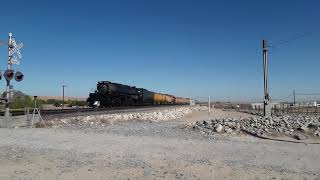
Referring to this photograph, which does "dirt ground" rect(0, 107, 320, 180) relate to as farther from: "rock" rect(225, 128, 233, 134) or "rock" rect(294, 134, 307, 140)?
"rock" rect(225, 128, 233, 134)

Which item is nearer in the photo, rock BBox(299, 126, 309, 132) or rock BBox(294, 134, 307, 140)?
rock BBox(294, 134, 307, 140)

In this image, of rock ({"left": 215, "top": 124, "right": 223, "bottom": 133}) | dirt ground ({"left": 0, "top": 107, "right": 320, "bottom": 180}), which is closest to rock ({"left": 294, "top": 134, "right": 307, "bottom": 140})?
dirt ground ({"left": 0, "top": 107, "right": 320, "bottom": 180})

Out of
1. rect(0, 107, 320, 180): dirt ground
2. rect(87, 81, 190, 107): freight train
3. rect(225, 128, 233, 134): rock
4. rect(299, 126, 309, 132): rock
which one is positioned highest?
rect(87, 81, 190, 107): freight train

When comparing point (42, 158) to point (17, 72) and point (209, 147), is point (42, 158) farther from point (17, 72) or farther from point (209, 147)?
point (17, 72)

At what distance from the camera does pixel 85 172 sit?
10.3 metres

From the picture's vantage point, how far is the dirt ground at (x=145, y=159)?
1026cm

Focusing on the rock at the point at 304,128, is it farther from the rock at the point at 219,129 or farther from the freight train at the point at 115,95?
the freight train at the point at 115,95

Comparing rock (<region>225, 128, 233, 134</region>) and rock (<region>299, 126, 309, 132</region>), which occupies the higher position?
rock (<region>299, 126, 309, 132</region>)

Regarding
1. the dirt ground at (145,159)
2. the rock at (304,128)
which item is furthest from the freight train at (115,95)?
the dirt ground at (145,159)

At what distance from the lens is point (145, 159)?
40.3ft

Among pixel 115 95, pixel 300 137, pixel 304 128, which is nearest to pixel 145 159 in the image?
pixel 300 137

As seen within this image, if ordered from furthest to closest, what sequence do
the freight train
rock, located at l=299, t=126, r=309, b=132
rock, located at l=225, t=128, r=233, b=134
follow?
the freight train, rock, located at l=225, t=128, r=233, b=134, rock, located at l=299, t=126, r=309, b=132

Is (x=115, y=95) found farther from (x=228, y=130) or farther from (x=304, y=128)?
(x=304, y=128)

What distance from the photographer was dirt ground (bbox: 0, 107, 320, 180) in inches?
404
